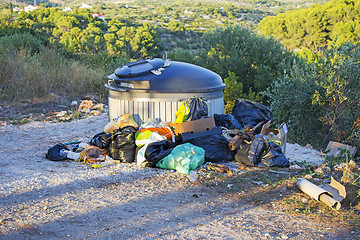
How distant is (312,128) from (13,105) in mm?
7511

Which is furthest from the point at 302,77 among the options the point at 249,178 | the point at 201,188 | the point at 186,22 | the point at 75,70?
the point at 186,22

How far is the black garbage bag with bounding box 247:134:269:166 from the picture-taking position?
181 inches

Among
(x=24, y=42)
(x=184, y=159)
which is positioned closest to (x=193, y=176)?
(x=184, y=159)

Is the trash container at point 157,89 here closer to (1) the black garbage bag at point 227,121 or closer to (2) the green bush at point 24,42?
(1) the black garbage bag at point 227,121

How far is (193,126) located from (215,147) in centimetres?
43

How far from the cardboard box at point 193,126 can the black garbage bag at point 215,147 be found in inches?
6.2

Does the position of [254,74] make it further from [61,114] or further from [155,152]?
[155,152]

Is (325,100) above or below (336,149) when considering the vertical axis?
above

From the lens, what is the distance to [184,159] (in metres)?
4.34

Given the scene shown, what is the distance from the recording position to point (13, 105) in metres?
8.94

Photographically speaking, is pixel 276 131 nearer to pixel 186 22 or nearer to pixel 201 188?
pixel 201 188

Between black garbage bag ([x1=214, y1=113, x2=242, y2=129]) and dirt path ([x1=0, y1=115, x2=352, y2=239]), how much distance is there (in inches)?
56.8

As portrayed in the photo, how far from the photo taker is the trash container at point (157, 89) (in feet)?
17.1

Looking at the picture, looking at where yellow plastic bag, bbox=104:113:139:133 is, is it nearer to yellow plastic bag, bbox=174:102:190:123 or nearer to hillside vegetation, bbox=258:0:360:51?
yellow plastic bag, bbox=174:102:190:123
